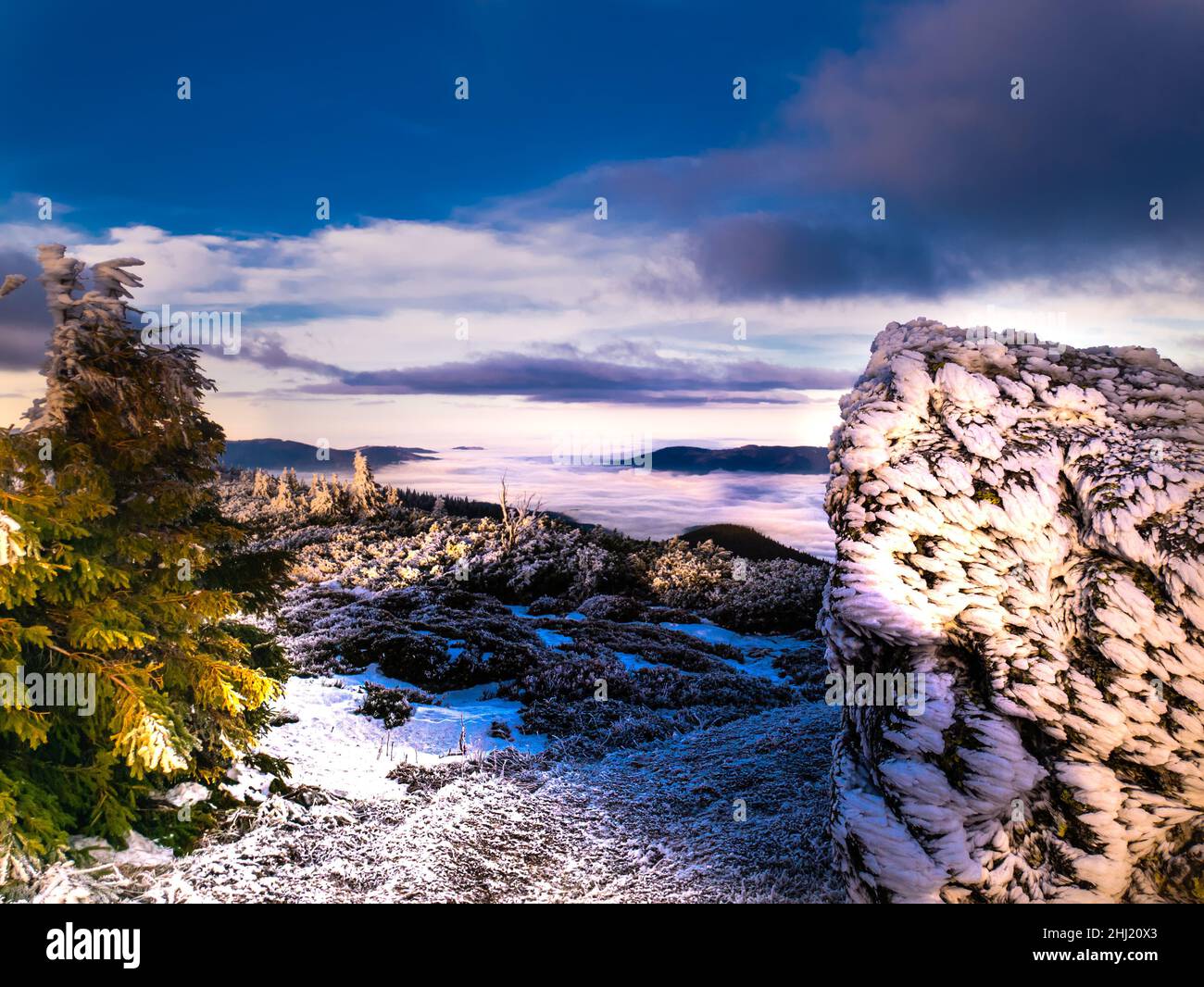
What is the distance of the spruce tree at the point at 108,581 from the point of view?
5539 mm

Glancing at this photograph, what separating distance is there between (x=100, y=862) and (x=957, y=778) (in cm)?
624

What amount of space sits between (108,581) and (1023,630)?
693 cm

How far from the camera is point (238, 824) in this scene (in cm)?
685

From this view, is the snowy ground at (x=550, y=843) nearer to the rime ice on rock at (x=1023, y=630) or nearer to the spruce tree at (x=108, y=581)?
the spruce tree at (x=108, y=581)

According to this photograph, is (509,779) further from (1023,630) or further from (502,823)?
(1023,630)

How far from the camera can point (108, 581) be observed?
20.0 feet

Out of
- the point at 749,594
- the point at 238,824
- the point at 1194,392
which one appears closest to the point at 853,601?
the point at 1194,392

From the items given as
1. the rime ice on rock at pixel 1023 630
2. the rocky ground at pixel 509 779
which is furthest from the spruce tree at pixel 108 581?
the rime ice on rock at pixel 1023 630

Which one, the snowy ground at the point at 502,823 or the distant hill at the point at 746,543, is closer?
the snowy ground at the point at 502,823

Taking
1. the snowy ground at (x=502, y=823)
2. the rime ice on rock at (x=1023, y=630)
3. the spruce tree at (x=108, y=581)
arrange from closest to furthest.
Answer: the rime ice on rock at (x=1023, y=630), the spruce tree at (x=108, y=581), the snowy ground at (x=502, y=823)

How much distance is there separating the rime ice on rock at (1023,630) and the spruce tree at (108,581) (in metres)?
5.19

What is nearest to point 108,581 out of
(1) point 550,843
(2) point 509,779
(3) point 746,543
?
(1) point 550,843

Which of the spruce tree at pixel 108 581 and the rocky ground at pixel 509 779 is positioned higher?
the spruce tree at pixel 108 581

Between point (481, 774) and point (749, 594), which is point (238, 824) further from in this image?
point (749, 594)
